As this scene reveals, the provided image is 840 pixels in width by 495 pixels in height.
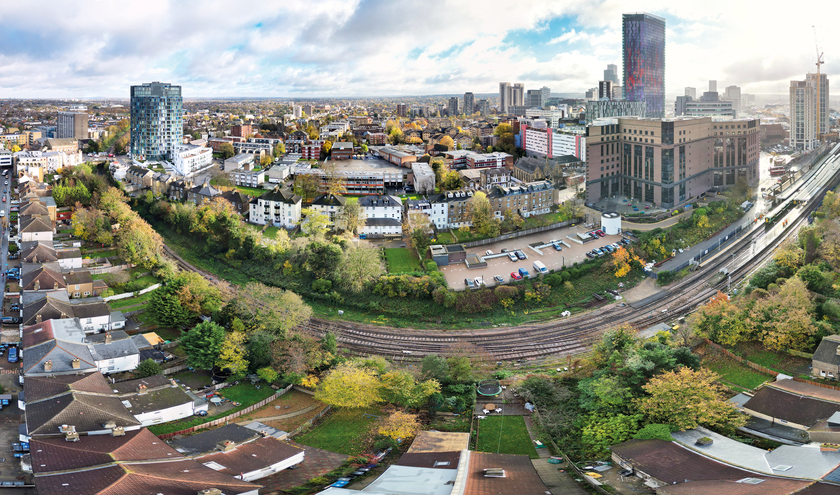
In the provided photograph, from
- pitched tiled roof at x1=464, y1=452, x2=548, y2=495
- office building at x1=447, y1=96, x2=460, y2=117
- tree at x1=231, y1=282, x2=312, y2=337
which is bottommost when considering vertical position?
pitched tiled roof at x1=464, y1=452, x2=548, y2=495

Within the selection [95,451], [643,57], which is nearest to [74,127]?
[643,57]

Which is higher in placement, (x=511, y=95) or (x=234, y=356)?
(x=511, y=95)

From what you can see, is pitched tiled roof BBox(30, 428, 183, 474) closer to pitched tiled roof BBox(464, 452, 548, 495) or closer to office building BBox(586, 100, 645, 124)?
pitched tiled roof BBox(464, 452, 548, 495)

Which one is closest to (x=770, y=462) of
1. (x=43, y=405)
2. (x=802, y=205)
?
(x=43, y=405)

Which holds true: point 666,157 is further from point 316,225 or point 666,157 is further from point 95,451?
point 95,451

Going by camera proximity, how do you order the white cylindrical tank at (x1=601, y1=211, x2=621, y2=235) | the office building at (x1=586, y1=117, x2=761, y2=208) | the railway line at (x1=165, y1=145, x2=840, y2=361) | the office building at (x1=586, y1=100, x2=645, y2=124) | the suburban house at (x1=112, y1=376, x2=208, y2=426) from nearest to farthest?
the suburban house at (x1=112, y1=376, x2=208, y2=426), the railway line at (x1=165, y1=145, x2=840, y2=361), the white cylindrical tank at (x1=601, y1=211, x2=621, y2=235), the office building at (x1=586, y1=117, x2=761, y2=208), the office building at (x1=586, y1=100, x2=645, y2=124)

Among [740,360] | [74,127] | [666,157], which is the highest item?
[74,127]

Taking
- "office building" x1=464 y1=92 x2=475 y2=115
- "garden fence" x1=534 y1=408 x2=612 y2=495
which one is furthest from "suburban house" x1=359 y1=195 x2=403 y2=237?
"office building" x1=464 y1=92 x2=475 y2=115

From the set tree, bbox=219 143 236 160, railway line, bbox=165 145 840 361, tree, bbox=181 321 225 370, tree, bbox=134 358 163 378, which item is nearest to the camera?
tree, bbox=134 358 163 378

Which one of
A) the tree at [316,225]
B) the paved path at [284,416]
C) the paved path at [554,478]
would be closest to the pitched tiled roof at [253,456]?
the paved path at [284,416]
